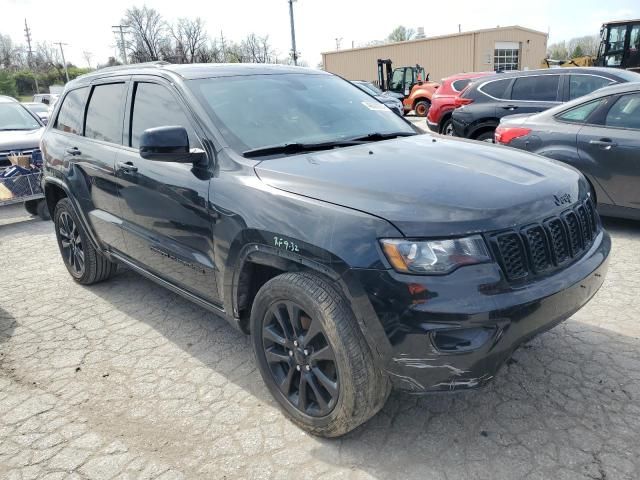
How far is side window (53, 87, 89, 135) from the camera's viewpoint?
174 inches

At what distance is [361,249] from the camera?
7.02 ft

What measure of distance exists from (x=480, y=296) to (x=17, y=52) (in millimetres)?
87455

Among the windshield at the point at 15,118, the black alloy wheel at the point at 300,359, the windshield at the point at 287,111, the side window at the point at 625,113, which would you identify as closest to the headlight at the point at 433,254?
the black alloy wheel at the point at 300,359

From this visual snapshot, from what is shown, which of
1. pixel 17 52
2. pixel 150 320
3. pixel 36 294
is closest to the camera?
pixel 150 320

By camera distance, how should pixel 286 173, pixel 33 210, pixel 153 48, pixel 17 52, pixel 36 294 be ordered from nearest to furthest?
pixel 286 173, pixel 36 294, pixel 33 210, pixel 153 48, pixel 17 52

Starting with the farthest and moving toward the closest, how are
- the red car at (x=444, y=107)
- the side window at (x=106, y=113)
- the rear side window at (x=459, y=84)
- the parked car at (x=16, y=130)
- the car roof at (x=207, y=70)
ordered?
1. the rear side window at (x=459, y=84)
2. the red car at (x=444, y=107)
3. the parked car at (x=16, y=130)
4. the side window at (x=106, y=113)
5. the car roof at (x=207, y=70)

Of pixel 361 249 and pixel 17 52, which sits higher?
pixel 17 52

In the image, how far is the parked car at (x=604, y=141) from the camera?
510 cm

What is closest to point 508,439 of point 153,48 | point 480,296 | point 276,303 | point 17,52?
point 480,296

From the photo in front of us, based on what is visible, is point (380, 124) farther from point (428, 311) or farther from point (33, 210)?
point (33, 210)

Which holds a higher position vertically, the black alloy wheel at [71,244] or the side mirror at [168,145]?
the side mirror at [168,145]

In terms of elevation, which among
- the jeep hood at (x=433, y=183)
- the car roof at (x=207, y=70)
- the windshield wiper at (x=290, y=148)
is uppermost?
the car roof at (x=207, y=70)

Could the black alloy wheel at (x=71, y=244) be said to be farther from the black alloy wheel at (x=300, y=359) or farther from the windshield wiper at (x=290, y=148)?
the black alloy wheel at (x=300, y=359)

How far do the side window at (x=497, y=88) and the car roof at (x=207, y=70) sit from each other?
526cm
